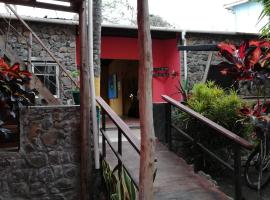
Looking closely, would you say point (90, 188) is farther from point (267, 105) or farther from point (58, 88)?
point (58, 88)

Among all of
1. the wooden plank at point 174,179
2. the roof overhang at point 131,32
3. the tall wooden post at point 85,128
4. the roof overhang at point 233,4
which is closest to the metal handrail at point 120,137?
the wooden plank at point 174,179

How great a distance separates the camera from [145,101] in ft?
8.31

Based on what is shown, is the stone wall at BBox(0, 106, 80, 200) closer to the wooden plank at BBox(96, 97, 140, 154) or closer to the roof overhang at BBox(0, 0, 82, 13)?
the wooden plank at BBox(96, 97, 140, 154)

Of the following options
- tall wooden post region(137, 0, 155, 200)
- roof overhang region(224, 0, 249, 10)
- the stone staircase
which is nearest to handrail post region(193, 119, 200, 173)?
the stone staircase

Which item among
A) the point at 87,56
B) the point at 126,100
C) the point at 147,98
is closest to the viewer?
the point at 147,98

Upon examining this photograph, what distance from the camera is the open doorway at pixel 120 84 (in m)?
12.9

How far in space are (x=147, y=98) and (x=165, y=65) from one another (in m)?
8.36

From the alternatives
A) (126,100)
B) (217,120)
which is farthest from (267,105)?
(126,100)

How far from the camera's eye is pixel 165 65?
10.8 m

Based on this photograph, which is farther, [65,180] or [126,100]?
[126,100]

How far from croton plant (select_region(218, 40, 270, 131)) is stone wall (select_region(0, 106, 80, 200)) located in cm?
206

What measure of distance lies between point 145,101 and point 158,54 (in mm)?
8404

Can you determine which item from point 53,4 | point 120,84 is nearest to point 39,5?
point 53,4

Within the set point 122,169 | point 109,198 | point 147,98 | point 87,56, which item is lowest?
point 109,198
